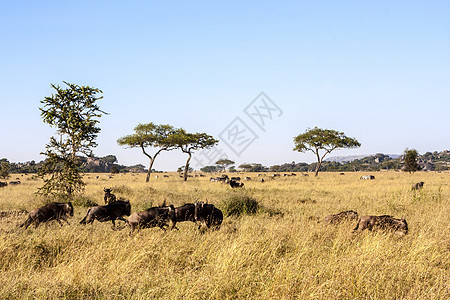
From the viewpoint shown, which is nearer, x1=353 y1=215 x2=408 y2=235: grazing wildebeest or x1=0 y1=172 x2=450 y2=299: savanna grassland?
x1=0 y1=172 x2=450 y2=299: savanna grassland

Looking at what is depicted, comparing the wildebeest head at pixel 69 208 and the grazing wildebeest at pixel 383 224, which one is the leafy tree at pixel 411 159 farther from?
the wildebeest head at pixel 69 208

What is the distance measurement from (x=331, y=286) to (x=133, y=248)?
361cm

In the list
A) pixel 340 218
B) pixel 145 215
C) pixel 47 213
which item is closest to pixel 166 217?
pixel 145 215

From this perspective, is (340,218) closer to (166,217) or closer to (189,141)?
(166,217)

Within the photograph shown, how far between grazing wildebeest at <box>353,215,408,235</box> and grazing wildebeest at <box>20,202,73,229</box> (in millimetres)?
7920

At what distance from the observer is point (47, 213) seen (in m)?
8.48

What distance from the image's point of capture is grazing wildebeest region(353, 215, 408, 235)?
729 cm

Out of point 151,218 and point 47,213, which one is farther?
point 47,213

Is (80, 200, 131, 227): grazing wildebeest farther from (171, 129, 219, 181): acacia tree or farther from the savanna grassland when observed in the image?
(171, 129, 219, 181): acacia tree

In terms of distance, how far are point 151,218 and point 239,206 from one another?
16.7 feet

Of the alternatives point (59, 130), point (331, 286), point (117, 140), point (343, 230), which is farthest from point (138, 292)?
point (117, 140)

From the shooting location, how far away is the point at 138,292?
3838mm

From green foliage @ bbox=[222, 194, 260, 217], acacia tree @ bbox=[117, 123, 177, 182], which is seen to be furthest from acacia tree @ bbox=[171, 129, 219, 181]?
green foliage @ bbox=[222, 194, 260, 217]

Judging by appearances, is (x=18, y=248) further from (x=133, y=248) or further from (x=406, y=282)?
(x=406, y=282)
